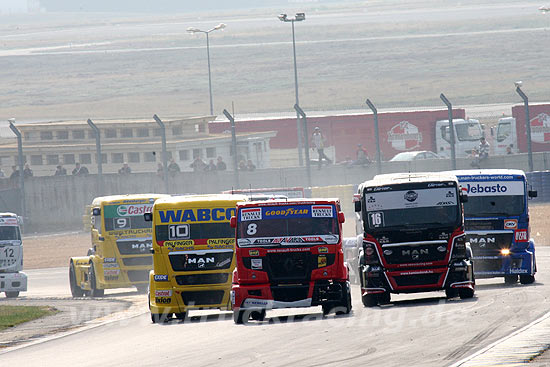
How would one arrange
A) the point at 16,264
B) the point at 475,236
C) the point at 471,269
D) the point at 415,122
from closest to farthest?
the point at 471,269
the point at 475,236
the point at 16,264
the point at 415,122

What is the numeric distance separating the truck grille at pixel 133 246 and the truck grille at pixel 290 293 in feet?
35.4

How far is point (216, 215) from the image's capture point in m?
20.4

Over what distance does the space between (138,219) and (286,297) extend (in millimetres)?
11038

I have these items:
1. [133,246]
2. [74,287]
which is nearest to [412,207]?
[133,246]

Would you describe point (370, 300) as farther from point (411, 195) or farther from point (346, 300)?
point (411, 195)

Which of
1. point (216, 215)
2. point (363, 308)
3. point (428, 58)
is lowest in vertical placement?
point (363, 308)

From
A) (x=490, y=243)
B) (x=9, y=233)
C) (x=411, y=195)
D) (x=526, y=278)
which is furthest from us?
(x=9, y=233)

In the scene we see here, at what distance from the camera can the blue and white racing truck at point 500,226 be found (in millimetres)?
22781

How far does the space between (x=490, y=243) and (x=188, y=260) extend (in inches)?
266

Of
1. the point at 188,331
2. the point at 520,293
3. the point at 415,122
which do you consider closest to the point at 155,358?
the point at 188,331

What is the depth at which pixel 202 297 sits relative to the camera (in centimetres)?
1992

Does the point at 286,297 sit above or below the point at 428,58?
below

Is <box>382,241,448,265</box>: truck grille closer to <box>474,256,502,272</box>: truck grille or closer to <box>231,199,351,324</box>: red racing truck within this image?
<box>231,199,351,324</box>: red racing truck

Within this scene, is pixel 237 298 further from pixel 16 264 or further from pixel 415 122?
pixel 415 122
